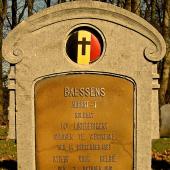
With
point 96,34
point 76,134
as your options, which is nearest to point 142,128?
point 76,134

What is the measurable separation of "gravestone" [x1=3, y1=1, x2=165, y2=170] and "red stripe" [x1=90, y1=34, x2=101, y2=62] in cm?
1

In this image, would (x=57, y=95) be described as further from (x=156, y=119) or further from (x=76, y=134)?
(x=156, y=119)

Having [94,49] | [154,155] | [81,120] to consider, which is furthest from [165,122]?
[94,49]

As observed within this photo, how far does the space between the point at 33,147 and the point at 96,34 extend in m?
1.65

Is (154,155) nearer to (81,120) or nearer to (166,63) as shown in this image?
(81,120)

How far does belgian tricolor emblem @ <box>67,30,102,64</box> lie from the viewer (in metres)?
5.59

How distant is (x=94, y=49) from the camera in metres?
5.64

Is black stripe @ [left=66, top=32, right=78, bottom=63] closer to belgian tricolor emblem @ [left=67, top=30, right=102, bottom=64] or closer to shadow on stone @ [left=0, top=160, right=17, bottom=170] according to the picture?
belgian tricolor emblem @ [left=67, top=30, right=102, bottom=64]

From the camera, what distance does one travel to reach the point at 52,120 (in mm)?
5707

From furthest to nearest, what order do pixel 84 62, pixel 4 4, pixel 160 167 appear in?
pixel 4 4, pixel 160 167, pixel 84 62

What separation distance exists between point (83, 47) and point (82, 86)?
498 millimetres

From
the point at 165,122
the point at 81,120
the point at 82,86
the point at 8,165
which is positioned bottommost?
the point at 8,165

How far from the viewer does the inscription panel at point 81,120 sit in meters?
5.69

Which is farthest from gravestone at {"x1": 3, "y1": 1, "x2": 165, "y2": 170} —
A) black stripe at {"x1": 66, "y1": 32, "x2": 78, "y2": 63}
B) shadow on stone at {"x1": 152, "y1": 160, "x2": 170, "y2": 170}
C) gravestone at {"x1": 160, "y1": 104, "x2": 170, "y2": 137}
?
gravestone at {"x1": 160, "y1": 104, "x2": 170, "y2": 137}
